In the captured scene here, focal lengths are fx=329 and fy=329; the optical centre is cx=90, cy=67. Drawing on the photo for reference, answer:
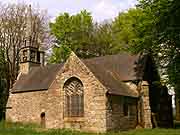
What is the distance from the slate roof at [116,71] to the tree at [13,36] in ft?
54.3

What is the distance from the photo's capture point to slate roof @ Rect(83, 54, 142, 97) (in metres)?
28.6

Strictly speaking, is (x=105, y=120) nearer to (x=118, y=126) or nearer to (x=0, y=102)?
(x=118, y=126)

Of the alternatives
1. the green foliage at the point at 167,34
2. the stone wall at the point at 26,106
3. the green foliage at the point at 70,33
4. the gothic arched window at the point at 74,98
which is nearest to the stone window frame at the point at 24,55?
the stone wall at the point at 26,106

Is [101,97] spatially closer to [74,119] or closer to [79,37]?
[74,119]

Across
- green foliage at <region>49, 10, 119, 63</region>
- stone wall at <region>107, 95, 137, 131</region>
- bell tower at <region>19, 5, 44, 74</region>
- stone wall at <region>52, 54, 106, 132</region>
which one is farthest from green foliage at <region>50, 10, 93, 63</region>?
stone wall at <region>107, 95, 137, 131</region>

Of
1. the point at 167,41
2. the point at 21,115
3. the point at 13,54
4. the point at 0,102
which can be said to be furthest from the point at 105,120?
the point at 13,54

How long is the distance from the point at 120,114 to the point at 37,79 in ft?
48.0

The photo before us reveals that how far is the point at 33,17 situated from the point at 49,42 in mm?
4798

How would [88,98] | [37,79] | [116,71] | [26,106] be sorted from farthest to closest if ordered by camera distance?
[37,79] → [26,106] → [116,71] → [88,98]

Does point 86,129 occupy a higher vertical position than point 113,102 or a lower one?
lower

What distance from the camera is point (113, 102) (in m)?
27.7

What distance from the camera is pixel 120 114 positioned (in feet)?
93.5

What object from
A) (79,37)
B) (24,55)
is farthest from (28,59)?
(79,37)

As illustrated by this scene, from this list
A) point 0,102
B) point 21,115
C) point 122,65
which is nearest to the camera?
point 122,65
